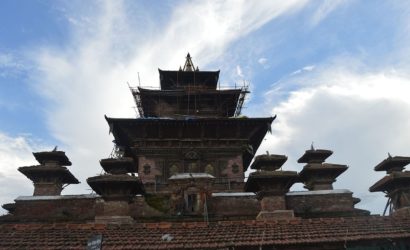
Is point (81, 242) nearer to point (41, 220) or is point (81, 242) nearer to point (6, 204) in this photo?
point (41, 220)

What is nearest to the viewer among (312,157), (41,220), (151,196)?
(41,220)

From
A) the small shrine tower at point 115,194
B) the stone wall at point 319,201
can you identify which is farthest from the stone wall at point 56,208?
the stone wall at point 319,201

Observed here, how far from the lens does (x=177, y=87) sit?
30.0 meters

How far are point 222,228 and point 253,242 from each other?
5.97ft

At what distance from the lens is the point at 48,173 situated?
2167 cm

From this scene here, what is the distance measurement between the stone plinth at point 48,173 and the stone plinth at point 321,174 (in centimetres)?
1532

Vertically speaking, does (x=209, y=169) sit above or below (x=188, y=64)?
below

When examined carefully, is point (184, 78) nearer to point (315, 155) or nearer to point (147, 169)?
point (147, 169)

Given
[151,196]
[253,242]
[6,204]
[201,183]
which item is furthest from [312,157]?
[6,204]

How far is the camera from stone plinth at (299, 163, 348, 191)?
2203 cm

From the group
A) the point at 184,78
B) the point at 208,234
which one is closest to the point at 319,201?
the point at 208,234

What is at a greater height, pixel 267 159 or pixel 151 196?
pixel 267 159

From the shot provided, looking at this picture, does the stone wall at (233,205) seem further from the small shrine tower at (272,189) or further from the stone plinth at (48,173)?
the stone plinth at (48,173)

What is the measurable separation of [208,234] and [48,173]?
13.4 m
